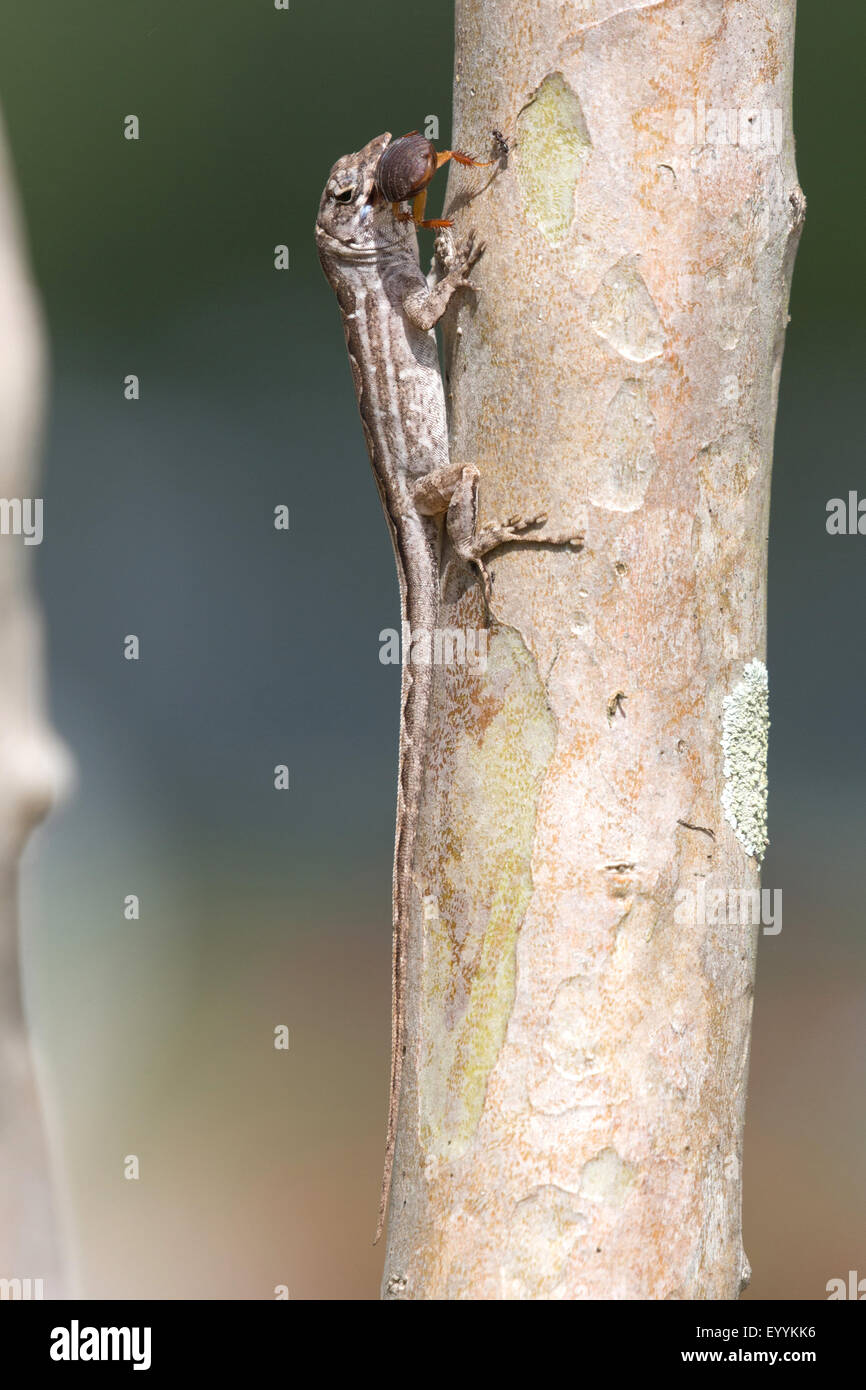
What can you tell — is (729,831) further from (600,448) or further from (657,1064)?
(600,448)

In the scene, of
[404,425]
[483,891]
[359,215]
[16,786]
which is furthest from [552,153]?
[16,786]

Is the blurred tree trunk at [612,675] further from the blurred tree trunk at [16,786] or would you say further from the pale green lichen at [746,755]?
the blurred tree trunk at [16,786]

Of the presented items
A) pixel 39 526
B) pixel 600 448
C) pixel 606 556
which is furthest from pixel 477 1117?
pixel 39 526

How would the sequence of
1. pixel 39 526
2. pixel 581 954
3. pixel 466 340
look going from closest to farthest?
pixel 581 954, pixel 466 340, pixel 39 526

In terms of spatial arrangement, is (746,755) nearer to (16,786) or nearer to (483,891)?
(483,891)

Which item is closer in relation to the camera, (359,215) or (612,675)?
(612,675)

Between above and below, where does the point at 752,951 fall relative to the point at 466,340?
below
